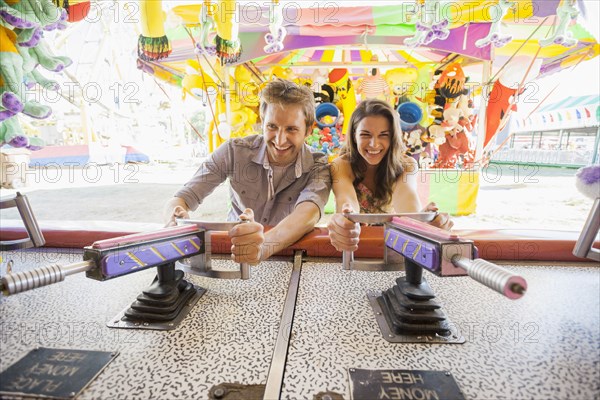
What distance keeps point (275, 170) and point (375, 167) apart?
1.34 ft

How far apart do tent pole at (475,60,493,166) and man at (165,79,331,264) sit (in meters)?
3.04

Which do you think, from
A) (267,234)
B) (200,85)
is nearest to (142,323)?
(267,234)

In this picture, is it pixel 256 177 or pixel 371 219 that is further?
pixel 256 177

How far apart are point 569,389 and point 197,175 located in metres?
1.14

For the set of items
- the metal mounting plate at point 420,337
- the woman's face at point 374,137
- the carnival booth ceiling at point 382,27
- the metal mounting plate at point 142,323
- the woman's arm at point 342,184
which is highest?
the carnival booth ceiling at point 382,27

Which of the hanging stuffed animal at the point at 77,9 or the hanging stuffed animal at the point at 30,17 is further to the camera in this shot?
the hanging stuffed animal at the point at 77,9

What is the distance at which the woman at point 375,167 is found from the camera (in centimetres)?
120

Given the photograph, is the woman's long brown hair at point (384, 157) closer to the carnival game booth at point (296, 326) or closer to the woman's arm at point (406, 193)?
the woman's arm at point (406, 193)

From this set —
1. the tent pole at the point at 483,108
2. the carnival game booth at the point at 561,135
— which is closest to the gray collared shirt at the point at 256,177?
the tent pole at the point at 483,108

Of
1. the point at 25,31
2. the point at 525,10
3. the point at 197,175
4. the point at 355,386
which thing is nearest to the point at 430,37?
the point at 525,10

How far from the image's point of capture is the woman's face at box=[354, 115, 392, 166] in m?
1.20

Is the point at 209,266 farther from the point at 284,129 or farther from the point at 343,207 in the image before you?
the point at 284,129

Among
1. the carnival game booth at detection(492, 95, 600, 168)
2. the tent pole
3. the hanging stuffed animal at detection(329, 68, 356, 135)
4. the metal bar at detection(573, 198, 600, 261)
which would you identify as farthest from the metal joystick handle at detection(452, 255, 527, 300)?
the carnival game booth at detection(492, 95, 600, 168)

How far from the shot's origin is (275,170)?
1.24 m
